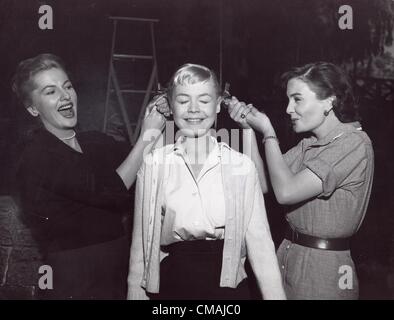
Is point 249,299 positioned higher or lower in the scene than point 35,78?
lower

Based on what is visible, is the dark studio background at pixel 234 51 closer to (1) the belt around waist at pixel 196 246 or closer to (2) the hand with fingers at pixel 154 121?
(2) the hand with fingers at pixel 154 121

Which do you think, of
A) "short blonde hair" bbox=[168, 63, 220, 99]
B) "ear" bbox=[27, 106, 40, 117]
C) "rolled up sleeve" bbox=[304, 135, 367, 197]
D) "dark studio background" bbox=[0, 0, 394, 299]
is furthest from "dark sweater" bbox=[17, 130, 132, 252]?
"rolled up sleeve" bbox=[304, 135, 367, 197]

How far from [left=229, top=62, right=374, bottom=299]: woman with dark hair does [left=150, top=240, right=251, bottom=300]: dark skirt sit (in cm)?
34

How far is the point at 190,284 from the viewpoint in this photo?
196cm

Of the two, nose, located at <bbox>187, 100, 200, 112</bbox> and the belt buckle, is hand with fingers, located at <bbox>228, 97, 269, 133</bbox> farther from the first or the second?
the belt buckle

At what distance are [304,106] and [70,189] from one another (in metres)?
1.21

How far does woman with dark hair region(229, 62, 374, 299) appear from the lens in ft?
6.64

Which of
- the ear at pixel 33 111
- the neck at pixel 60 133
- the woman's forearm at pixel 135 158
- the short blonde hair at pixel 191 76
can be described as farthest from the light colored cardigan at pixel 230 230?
the ear at pixel 33 111

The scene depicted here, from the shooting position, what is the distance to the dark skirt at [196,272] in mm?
1942

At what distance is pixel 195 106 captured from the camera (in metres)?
1.95

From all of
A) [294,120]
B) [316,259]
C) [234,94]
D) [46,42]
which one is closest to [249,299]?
[316,259]

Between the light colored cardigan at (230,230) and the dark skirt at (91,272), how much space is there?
0.26m

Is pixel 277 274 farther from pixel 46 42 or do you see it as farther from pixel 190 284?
pixel 46 42

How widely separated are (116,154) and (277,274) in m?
1.05
